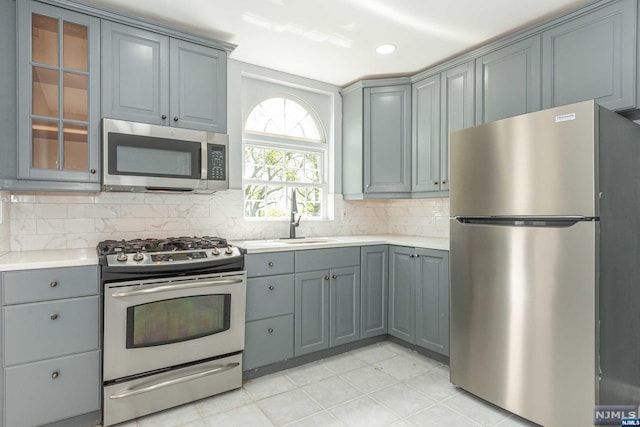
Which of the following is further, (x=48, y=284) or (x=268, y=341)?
(x=268, y=341)

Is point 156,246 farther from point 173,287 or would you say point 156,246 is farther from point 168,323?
point 168,323

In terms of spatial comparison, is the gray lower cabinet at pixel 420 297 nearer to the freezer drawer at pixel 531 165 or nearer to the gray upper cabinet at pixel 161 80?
the freezer drawer at pixel 531 165

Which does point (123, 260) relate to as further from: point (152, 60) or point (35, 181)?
point (152, 60)

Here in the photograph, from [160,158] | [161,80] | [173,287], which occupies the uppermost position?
[161,80]

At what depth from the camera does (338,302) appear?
9.41ft

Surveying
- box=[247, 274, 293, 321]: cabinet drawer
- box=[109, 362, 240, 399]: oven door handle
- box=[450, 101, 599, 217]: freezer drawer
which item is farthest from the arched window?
box=[450, 101, 599, 217]: freezer drawer

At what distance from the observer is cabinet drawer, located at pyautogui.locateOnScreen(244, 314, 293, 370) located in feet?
8.06

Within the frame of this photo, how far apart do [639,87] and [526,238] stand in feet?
3.30

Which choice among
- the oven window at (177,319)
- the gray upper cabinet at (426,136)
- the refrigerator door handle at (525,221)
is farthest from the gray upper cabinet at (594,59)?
the oven window at (177,319)

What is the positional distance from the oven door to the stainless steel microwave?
660 mm

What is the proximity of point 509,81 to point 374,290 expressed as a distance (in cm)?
190

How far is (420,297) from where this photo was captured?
9.23 ft

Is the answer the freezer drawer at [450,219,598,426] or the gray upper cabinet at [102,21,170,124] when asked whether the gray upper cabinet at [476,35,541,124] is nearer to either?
the freezer drawer at [450,219,598,426]

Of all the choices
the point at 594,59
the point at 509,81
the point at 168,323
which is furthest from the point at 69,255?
the point at 594,59
